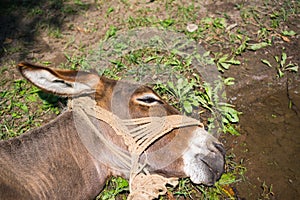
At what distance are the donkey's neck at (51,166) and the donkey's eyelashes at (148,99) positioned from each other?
2.16ft

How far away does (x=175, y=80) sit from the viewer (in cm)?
547

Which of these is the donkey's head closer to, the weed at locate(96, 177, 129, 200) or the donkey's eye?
the donkey's eye

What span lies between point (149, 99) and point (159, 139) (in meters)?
0.38

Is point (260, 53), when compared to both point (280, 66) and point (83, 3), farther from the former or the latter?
point (83, 3)

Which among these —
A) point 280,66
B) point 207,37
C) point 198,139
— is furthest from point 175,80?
point 198,139

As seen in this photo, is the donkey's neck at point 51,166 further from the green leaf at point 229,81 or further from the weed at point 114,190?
the green leaf at point 229,81

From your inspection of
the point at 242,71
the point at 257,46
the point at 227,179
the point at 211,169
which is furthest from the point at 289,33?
the point at 211,169

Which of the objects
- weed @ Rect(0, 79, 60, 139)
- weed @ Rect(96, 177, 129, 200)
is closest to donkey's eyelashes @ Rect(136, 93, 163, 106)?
weed @ Rect(96, 177, 129, 200)

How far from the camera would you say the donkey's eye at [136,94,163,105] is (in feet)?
11.1

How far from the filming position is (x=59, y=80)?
3.12 meters

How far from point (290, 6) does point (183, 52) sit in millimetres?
2357

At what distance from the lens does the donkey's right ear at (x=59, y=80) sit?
10.0ft

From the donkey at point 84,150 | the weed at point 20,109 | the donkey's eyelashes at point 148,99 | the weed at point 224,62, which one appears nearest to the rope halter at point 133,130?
the donkey at point 84,150

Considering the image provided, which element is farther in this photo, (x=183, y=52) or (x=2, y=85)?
(x=183, y=52)
